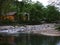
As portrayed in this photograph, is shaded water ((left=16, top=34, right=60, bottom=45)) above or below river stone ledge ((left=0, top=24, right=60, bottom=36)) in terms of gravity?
above

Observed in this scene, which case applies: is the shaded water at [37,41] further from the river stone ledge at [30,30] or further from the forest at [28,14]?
the river stone ledge at [30,30]

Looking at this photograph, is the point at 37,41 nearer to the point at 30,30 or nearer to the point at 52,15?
the point at 30,30

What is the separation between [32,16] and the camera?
74688 mm

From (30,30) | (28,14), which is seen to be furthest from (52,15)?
(30,30)

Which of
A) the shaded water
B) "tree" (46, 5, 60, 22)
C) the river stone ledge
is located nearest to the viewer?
the shaded water

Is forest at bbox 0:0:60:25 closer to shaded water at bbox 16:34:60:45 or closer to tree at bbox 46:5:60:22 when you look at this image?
tree at bbox 46:5:60:22

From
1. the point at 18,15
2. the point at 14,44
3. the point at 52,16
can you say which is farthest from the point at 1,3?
the point at 52,16

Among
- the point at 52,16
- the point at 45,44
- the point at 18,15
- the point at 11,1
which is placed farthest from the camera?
the point at 52,16

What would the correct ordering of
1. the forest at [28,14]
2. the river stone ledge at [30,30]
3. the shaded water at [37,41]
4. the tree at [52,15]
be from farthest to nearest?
the tree at [52,15] < the forest at [28,14] < the river stone ledge at [30,30] < the shaded water at [37,41]

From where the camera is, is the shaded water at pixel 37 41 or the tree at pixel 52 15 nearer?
the shaded water at pixel 37 41

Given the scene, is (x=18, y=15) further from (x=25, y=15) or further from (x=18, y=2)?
(x=18, y=2)

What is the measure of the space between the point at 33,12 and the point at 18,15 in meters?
6.31

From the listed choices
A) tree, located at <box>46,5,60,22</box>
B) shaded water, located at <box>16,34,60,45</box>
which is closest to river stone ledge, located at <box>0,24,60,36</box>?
shaded water, located at <box>16,34,60,45</box>

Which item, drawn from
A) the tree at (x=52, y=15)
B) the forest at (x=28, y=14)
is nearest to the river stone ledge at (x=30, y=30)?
the forest at (x=28, y=14)
